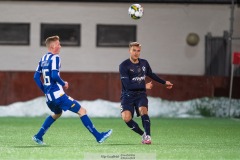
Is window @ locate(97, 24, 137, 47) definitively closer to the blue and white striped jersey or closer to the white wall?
the white wall

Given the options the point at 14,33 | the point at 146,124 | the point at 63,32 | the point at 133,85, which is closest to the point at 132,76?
the point at 133,85

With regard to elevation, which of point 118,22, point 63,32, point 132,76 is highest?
point 118,22

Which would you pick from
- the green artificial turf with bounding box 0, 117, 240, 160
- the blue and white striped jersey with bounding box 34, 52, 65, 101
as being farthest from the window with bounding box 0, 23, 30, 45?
the blue and white striped jersey with bounding box 34, 52, 65, 101

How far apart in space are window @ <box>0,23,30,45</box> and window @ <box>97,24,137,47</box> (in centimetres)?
243

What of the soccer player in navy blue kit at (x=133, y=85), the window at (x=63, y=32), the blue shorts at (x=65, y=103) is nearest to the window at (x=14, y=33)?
the window at (x=63, y=32)

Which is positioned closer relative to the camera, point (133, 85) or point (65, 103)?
point (65, 103)

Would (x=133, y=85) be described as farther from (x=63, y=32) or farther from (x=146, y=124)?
(x=63, y=32)

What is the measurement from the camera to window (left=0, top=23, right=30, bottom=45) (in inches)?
1168

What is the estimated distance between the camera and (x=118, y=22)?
30.0m

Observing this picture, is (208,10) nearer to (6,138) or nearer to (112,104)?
(112,104)

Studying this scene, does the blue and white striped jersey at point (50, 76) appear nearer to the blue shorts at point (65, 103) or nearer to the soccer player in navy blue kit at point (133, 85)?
the blue shorts at point (65, 103)

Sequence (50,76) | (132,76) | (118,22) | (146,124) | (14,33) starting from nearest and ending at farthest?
(50,76)
(146,124)
(132,76)
(14,33)
(118,22)

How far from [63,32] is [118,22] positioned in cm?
189

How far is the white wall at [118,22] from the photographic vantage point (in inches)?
1171
